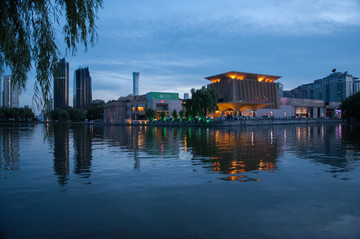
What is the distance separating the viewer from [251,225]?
5391mm

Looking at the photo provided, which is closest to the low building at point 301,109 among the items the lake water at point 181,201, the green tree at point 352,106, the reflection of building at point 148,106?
the green tree at point 352,106

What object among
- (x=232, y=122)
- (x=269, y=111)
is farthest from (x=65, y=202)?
(x=269, y=111)

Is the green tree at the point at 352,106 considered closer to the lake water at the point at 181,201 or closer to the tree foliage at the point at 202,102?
the tree foliage at the point at 202,102

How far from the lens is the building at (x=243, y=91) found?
11775 centimetres

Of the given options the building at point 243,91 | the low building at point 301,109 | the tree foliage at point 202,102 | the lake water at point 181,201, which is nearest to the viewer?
the lake water at point 181,201

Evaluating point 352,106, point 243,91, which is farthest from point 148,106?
point 352,106

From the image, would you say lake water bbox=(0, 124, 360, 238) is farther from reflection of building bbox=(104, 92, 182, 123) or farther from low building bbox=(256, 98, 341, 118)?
low building bbox=(256, 98, 341, 118)

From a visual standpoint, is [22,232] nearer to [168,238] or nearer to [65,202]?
[65,202]

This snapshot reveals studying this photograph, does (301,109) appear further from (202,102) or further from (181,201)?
(181,201)

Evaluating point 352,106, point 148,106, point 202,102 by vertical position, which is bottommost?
point 352,106

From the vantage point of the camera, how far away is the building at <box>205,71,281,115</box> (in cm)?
11775

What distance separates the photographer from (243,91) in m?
120

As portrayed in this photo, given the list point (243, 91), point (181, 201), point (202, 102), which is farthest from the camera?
point (243, 91)

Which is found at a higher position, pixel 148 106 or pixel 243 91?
pixel 243 91
